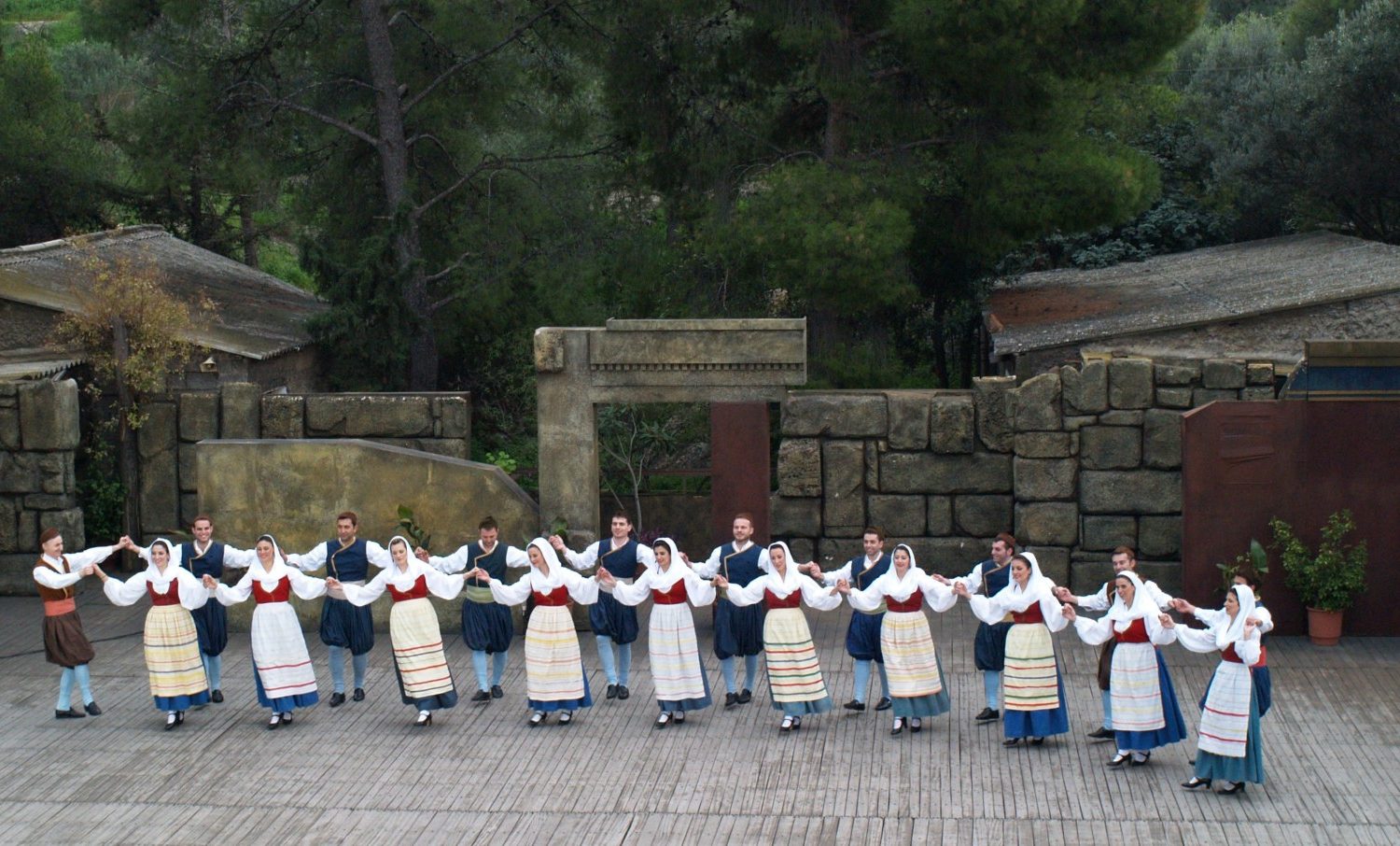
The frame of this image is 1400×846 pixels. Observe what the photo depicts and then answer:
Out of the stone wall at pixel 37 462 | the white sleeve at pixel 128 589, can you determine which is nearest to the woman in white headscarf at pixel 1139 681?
the white sleeve at pixel 128 589

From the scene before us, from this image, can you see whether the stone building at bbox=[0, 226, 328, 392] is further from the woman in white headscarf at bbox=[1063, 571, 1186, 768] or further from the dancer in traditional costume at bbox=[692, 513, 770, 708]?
the woman in white headscarf at bbox=[1063, 571, 1186, 768]

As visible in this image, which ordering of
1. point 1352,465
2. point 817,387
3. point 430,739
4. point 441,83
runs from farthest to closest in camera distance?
1. point 441,83
2. point 817,387
3. point 1352,465
4. point 430,739

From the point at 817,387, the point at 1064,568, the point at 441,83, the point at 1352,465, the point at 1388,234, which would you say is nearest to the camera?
the point at 1352,465

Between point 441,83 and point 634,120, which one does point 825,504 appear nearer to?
point 634,120

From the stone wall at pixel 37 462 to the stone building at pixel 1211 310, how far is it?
984 centimetres

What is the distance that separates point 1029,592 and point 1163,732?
1.33 metres

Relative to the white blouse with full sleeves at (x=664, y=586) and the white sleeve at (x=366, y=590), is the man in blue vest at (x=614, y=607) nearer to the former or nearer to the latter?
the white blouse with full sleeves at (x=664, y=586)

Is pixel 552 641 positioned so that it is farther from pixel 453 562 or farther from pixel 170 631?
pixel 170 631

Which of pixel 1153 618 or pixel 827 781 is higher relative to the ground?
pixel 1153 618

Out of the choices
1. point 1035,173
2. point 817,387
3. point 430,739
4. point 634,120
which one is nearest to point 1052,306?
point 1035,173

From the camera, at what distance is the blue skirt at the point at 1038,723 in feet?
36.8

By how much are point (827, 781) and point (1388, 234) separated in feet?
69.3

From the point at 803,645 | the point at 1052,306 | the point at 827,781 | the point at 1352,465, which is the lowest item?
the point at 827,781

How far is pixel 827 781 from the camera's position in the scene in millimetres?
10695
